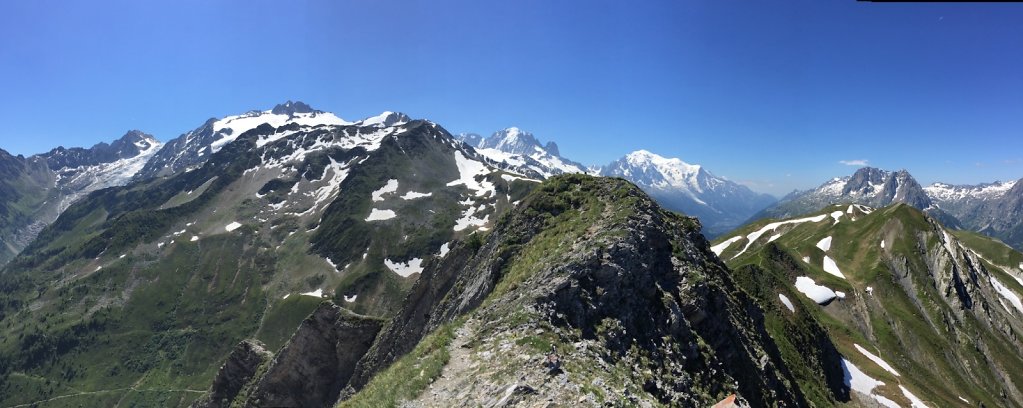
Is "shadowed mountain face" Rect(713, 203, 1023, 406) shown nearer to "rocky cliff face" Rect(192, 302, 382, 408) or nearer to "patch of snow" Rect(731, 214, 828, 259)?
"patch of snow" Rect(731, 214, 828, 259)

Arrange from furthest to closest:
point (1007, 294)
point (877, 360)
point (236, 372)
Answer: point (1007, 294) < point (877, 360) < point (236, 372)

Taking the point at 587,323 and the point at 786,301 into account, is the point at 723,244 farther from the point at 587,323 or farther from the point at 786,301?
the point at 587,323

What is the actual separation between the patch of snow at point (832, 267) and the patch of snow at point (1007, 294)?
47.4 meters

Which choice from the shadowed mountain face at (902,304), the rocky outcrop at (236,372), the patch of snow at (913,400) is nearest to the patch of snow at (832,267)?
the shadowed mountain face at (902,304)

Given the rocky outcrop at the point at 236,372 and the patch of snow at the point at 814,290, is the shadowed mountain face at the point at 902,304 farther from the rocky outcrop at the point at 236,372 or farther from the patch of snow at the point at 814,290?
the rocky outcrop at the point at 236,372

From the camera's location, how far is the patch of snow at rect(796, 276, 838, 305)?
11225 cm

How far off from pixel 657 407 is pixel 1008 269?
231m

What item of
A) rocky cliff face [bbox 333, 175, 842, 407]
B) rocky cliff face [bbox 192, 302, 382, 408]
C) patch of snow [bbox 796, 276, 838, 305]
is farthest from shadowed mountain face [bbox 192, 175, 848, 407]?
patch of snow [bbox 796, 276, 838, 305]

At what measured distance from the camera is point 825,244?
505 ft

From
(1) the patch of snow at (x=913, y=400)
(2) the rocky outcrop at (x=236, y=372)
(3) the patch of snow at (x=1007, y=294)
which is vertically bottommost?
(1) the patch of snow at (x=913, y=400)

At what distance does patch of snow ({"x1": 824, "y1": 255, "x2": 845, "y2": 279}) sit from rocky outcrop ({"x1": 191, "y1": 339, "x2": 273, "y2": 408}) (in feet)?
476

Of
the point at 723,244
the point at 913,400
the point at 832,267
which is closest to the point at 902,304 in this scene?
the point at 832,267

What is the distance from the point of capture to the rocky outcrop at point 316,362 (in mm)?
47812

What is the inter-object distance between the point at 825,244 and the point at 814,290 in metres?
50.6
